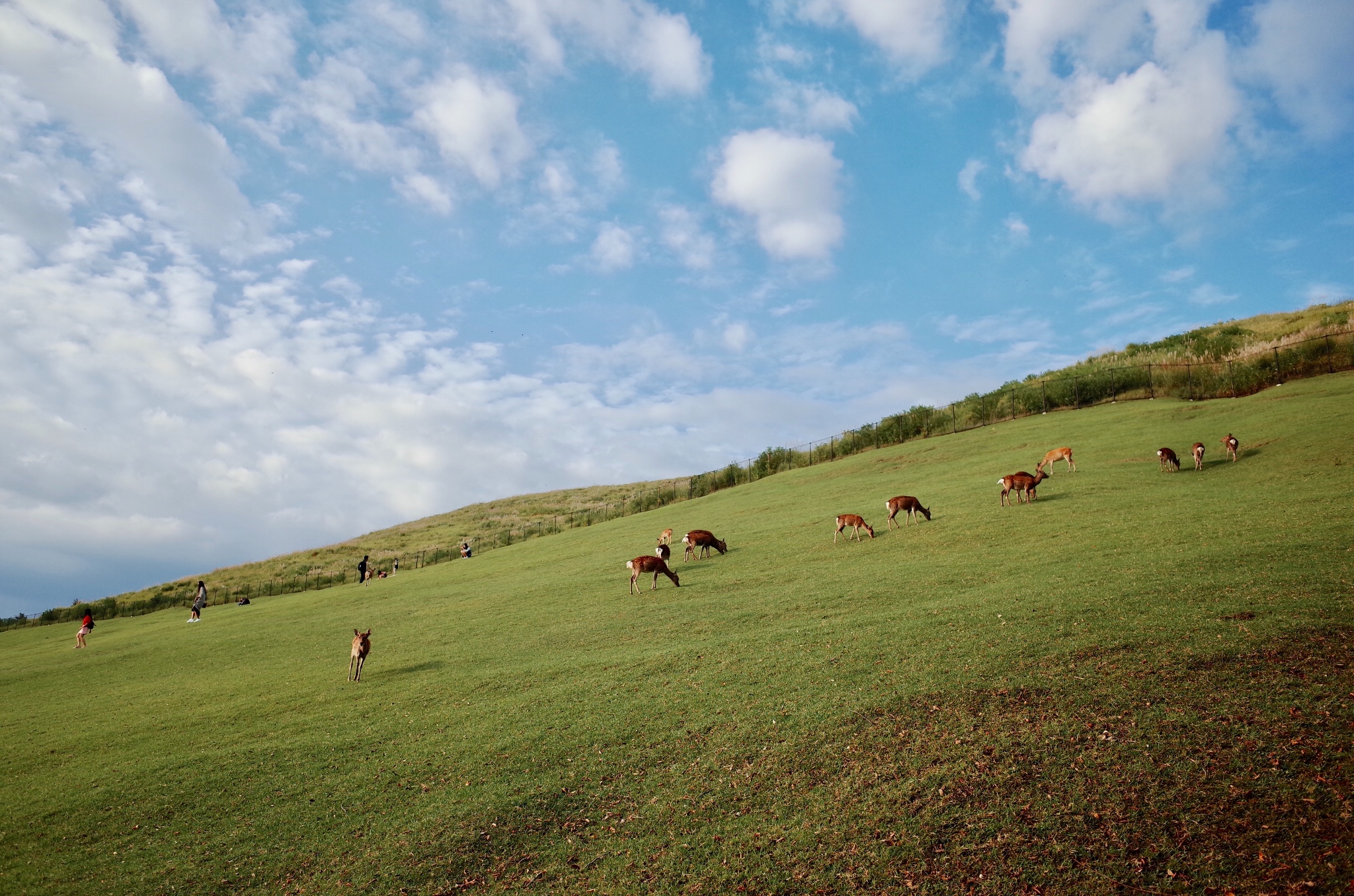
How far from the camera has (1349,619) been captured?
10.9 meters

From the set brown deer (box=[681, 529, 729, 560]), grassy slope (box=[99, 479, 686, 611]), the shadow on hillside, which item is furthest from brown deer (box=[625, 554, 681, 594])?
grassy slope (box=[99, 479, 686, 611])

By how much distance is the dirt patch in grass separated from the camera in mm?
6855

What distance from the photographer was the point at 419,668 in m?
18.0

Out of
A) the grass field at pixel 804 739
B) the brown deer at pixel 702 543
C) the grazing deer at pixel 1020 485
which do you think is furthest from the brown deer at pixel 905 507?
the brown deer at pixel 702 543

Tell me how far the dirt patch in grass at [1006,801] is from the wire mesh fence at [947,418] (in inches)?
1510

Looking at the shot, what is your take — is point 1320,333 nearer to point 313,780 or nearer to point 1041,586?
point 1041,586

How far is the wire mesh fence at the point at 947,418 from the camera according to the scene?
3938cm

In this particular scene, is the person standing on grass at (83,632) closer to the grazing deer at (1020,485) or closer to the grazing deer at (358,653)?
the grazing deer at (358,653)

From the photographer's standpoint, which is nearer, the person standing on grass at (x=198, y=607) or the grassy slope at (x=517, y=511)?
the person standing on grass at (x=198, y=607)

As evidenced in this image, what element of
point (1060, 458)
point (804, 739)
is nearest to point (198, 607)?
point (804, 739)

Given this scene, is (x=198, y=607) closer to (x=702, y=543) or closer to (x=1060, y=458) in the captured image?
(x=702, y=543)

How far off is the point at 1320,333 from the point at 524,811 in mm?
53781

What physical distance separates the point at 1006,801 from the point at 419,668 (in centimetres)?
1449

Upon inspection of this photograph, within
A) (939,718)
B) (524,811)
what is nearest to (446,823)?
(524,811)
